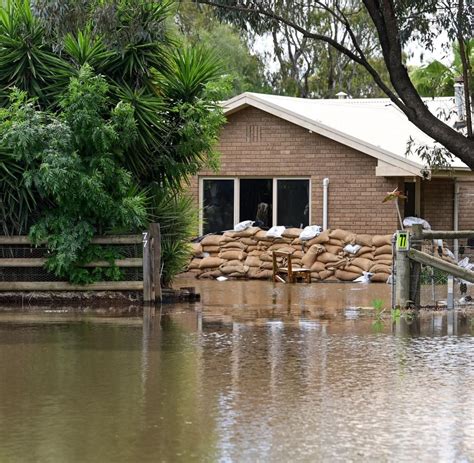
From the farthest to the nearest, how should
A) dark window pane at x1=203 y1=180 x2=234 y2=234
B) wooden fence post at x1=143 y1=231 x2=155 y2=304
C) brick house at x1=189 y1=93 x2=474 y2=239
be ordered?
dark window pane at x1=203 y1=180 x2=234 y2=234 → brick house at x1=189 y1=93 x2=474 y2=239 → wooden fence post at x1=143 y1=231 x2=155 y2=304

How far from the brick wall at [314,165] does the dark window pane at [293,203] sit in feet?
0.99

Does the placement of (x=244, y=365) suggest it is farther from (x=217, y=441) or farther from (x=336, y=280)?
(x=336, y=280)

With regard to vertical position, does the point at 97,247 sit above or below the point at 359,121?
below

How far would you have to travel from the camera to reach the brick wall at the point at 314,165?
26.2m

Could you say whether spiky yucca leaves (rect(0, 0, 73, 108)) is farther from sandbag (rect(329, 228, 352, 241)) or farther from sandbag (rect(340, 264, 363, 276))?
sandbag (rect(340, 264, 363, 276))

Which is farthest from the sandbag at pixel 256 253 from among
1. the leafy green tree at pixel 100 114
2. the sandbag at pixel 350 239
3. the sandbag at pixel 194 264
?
the leafy green tree at pixel 100 114

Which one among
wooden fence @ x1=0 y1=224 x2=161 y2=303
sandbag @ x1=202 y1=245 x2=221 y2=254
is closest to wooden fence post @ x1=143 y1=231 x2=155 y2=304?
wooden fence @ x1=0 y1=224 x2=161 y2=303

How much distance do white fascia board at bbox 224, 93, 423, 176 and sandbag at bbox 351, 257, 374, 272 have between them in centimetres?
217

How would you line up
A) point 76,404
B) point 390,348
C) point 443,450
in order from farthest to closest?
1. point 390,348
2. point 76,404
3. point 443,450

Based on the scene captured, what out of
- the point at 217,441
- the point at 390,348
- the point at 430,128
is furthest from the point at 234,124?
the point at 217,441

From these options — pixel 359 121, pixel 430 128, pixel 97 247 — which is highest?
pixel 359 121

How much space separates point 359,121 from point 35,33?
488 inches

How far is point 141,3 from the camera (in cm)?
1819

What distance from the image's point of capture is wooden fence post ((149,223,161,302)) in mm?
18156
